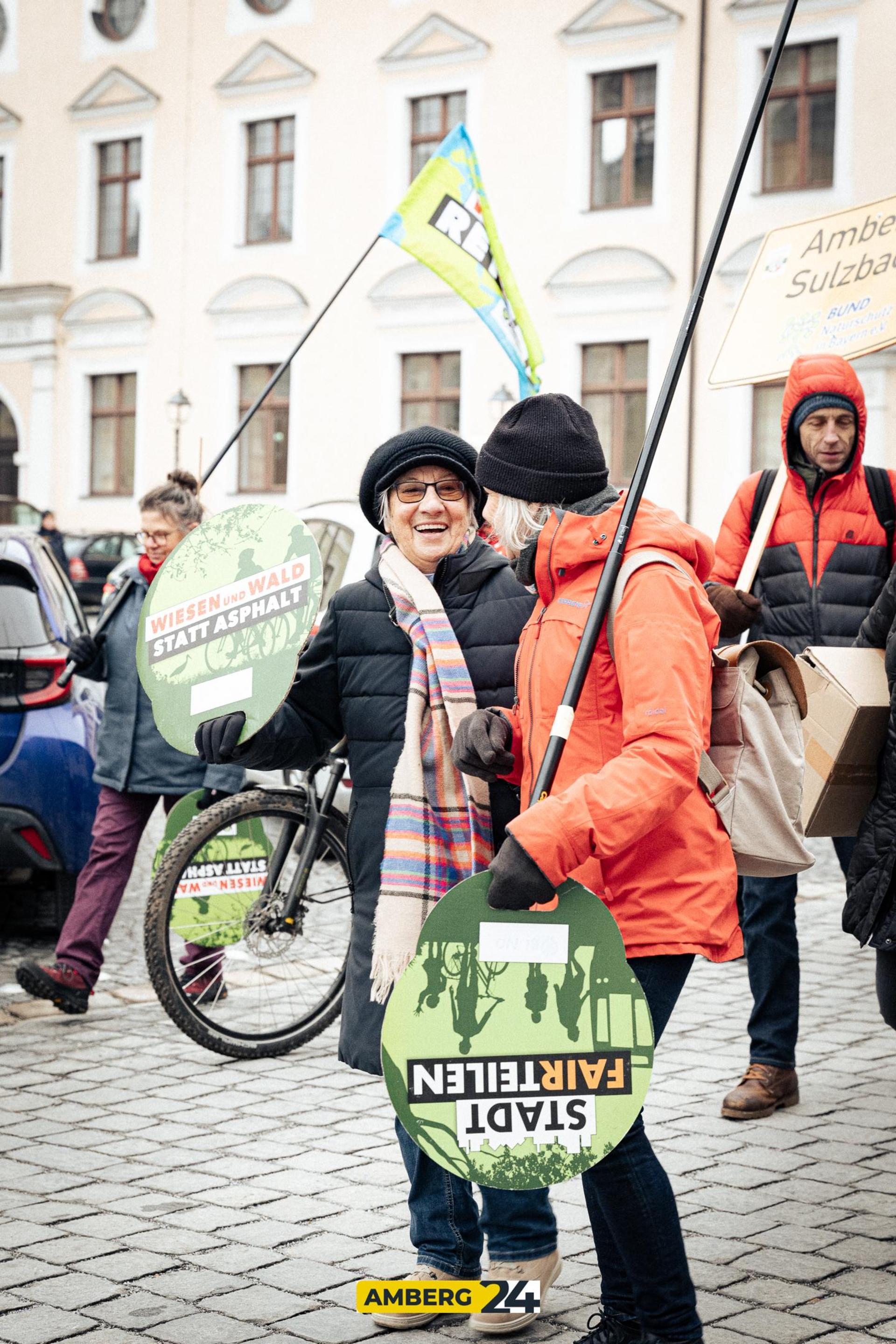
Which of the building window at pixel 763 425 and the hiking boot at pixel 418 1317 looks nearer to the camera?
the hiking boot at pixel 418 1317

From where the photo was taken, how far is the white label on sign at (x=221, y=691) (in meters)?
3.63

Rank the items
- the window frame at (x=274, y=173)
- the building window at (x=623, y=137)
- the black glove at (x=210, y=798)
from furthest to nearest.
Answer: the window frame at (x=274, y=173)
the building window at (x=623, y=137)
the black glove at (x=210, y=798)

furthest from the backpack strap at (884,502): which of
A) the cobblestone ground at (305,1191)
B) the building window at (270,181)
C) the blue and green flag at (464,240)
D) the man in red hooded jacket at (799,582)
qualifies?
the building window at (270,181)

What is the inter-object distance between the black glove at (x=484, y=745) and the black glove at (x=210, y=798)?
2.49 metres

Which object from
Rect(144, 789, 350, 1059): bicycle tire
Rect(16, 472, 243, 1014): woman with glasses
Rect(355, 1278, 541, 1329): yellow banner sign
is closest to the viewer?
Rect(355, 1278, 541, 1329): yellow banner sign

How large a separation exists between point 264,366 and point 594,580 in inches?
1073

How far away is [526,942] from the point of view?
2.84 metres

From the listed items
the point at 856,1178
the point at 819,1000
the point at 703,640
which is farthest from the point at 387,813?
the point at 819,1000

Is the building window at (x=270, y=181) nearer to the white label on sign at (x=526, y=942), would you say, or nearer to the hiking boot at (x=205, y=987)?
the hiking boot at (x=205, y=987)

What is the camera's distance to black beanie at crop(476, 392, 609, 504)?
3.12m

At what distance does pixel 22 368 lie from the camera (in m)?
32.2

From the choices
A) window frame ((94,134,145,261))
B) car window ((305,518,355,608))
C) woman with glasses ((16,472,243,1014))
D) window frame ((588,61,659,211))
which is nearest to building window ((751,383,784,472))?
window frame ((588,61,659,211))

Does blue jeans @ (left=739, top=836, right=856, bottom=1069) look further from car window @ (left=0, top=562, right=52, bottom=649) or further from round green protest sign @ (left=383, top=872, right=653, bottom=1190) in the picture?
car window @ (left=0, top=562, right=52, bottom=649)

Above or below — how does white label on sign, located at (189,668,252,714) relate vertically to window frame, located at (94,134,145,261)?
below
